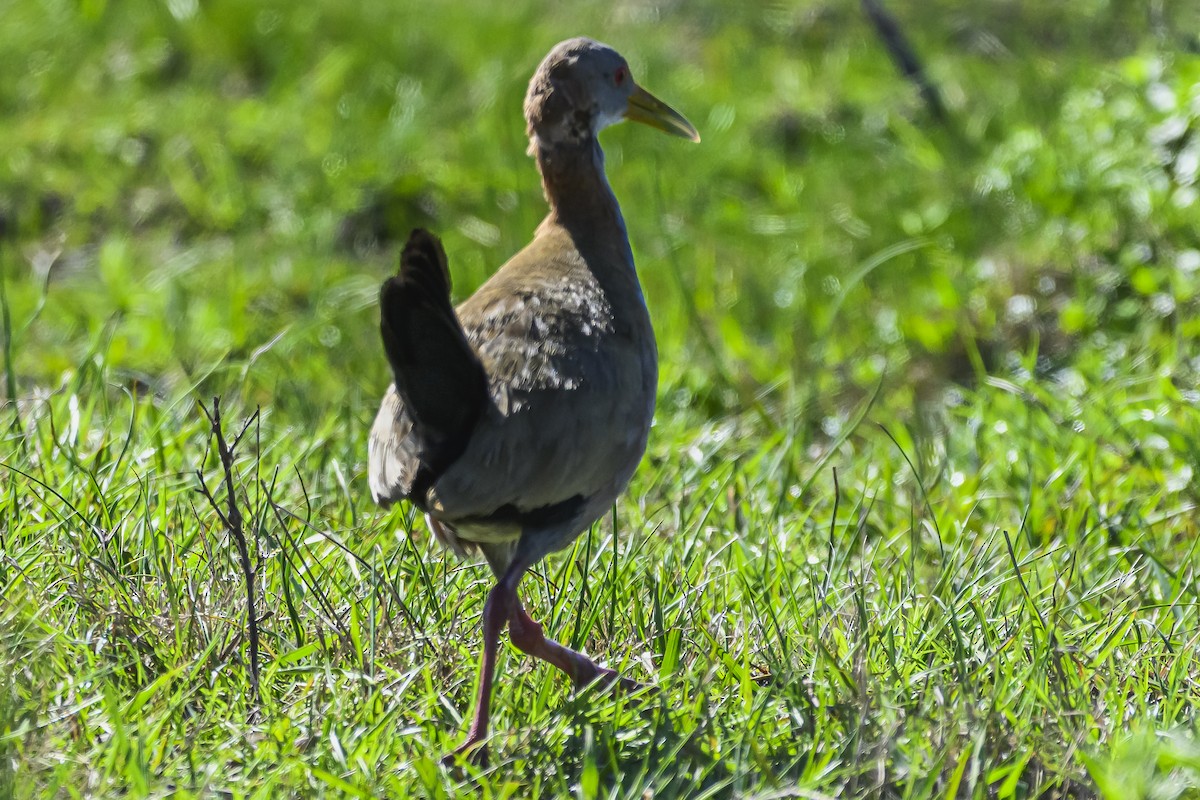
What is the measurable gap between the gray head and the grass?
0.87 metres

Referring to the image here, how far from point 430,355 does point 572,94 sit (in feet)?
3.14

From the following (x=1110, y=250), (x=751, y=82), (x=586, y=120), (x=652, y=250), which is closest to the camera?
(x=586, y=120)

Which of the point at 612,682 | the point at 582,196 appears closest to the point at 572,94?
the point at 582,196

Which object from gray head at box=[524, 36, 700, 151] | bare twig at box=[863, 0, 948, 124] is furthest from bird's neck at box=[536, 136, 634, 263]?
bare twig at box=[863, 0, 948, 124]

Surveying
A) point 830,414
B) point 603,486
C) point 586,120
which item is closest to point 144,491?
point 603,486

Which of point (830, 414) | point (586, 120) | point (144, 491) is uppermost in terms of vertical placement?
point (586, 120)

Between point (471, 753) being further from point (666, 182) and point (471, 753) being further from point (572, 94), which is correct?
point (666, 182)

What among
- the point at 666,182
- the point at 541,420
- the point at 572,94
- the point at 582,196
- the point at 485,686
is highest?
the point at 572,94

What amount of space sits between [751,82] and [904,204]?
1.47 m

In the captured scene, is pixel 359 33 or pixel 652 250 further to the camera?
pixel 359 33

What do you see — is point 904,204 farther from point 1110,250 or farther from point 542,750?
point 542,750

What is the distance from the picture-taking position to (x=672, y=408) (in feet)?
15.2

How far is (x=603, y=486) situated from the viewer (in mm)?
2840

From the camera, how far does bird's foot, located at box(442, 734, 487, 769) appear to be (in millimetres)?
2346
